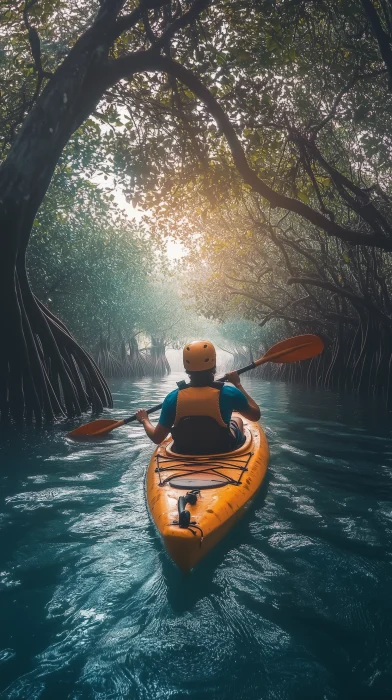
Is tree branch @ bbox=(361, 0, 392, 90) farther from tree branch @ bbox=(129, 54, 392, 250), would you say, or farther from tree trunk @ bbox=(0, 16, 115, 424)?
tree trunk @ bbox=(0, 16, 115, 424)

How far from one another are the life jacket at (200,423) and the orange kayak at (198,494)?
106mm

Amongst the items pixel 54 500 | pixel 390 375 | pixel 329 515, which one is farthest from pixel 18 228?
pixel 390 375

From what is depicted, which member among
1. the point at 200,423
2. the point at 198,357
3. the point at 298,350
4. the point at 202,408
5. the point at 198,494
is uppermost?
the point at 298,350

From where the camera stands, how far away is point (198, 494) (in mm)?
3271

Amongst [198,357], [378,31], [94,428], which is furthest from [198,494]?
[378,31]

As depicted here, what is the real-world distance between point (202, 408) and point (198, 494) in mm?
876

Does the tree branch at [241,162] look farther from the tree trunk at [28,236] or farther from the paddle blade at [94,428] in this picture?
the paddle blade at [94,428]

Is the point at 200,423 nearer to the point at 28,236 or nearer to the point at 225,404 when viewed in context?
the point at 225,404

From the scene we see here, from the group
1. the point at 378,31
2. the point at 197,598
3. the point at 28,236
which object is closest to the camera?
the point at 197,598

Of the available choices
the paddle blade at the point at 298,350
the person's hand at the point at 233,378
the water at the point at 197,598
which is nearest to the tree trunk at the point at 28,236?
the water at the point at 197,598

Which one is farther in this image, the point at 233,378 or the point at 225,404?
the point at 233,378

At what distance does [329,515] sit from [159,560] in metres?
1.51

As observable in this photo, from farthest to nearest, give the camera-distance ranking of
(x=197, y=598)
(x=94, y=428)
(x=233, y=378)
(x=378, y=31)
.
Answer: (x=94, y=428) → (x=378, y=31) → (x=233, y=378) → (x=197, y=598)

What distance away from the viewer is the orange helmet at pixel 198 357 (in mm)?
4020
